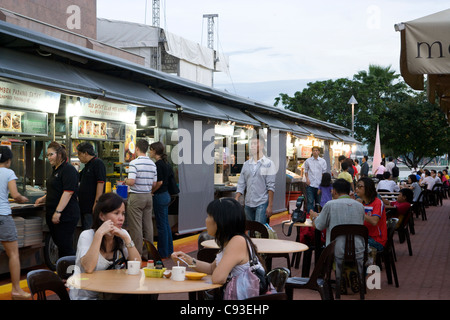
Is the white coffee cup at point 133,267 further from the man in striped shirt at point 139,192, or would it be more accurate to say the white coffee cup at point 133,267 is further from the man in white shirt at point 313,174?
the man in white shirt at point 313,174

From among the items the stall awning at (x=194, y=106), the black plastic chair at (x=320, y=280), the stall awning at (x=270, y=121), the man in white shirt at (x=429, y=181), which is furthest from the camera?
the man in white shirt at (x=429, y=181)

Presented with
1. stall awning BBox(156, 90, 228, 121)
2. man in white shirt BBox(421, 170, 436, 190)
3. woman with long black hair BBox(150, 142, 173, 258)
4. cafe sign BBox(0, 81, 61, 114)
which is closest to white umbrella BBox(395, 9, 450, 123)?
woman with long black hair BBox(150, 142, 173, 258)

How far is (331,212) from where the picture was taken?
7.16 meters

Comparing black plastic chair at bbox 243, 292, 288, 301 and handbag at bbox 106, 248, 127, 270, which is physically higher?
handbag at bbox 106, 248, 127, 270

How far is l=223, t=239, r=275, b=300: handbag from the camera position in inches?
168

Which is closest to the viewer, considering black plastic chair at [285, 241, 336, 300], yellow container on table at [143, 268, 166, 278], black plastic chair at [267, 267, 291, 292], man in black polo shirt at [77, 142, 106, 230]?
yellow container on table at [143, 268, 166, 278]

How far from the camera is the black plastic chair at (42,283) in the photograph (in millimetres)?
3781

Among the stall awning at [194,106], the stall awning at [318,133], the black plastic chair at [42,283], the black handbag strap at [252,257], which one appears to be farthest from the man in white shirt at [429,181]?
the black plastic chair at [42,283]

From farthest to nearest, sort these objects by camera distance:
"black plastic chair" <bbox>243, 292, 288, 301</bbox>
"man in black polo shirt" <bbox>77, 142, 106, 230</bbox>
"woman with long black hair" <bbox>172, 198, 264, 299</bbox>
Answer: "man in black polo shirt" <bbox>77, 142, 106, 230</bbox> → "woman with long black hair" <bbox>172, 198, 264, 299</bbox> → "black plastic chair" <bbox>243, 292, 288, 301</bbox>

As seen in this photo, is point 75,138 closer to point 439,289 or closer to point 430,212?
point 439,289

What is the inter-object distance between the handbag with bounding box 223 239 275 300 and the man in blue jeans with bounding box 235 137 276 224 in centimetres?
453

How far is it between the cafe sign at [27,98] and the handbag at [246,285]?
515 cm

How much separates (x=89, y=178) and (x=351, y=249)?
374 cm

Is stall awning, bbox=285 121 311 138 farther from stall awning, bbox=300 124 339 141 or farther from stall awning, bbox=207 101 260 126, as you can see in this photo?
stall awning, bbox=207 101 260 126
